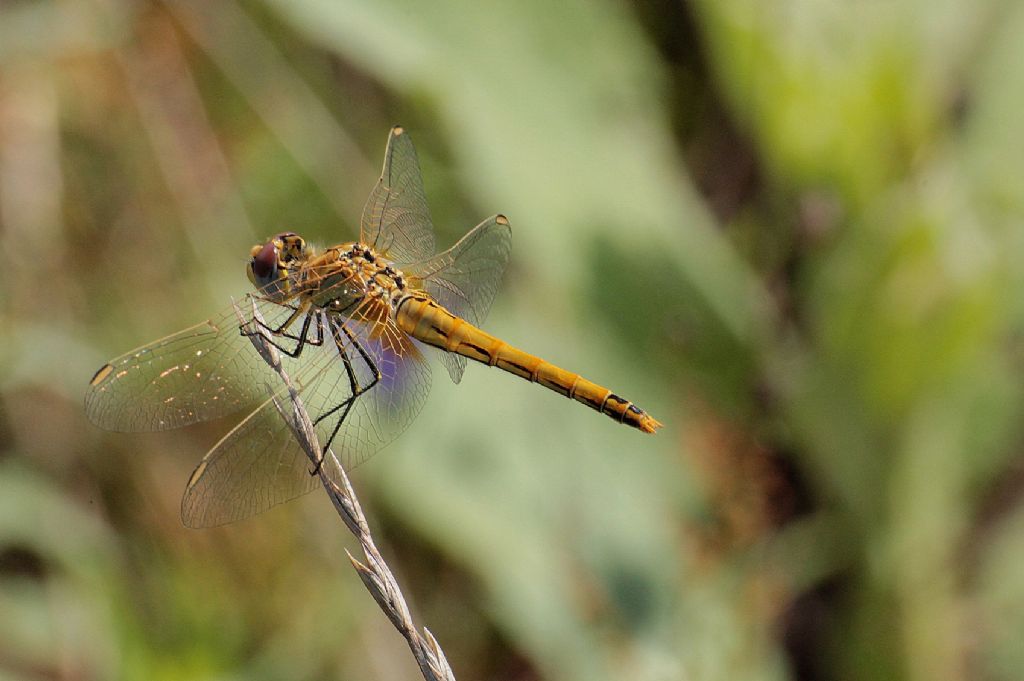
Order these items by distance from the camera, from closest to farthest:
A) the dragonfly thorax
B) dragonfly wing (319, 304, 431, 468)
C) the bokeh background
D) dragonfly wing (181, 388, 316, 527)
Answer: dragonfly wing (181, 388, 316, 527)
dragonfly wing (319, 304, 431, 468)
the dragonfly thorax
the bokeh background

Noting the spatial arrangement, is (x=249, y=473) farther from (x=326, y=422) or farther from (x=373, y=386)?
(x=373, y=386)

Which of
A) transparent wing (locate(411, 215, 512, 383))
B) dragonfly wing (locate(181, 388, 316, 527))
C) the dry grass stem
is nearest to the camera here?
the dry grass stem

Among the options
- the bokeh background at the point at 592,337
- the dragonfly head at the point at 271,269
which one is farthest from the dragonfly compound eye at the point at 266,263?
the bokeh background at the point at 592,337

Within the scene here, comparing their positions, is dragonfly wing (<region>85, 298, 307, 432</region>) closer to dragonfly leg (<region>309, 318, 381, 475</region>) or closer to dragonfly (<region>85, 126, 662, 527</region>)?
dragonfly (<region>85, 126, 662, 527</region>)

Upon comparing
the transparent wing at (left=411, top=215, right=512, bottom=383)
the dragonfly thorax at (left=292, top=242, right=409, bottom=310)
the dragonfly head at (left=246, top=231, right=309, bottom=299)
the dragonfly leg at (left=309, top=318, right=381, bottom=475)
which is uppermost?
the transparent wing at (left=411, top=215, right=512, bottom=383)

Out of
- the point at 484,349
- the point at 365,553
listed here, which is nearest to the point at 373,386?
the point at 484,349

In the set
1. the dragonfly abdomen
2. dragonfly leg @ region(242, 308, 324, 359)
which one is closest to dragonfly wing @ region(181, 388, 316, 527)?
dragonfly leg @ region(242, 308, 324, 359)

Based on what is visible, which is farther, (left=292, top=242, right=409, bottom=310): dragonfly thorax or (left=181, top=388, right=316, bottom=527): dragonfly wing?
(left=292, top=242, right=409, bottom=310): dragonfly thorax

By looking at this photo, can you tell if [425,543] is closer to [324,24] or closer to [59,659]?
[59,659]
